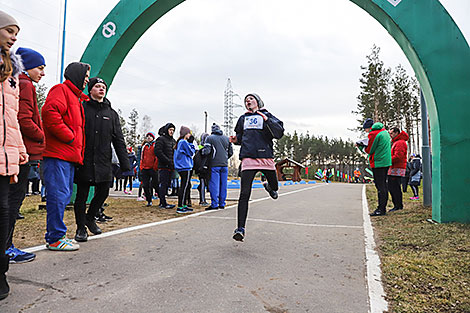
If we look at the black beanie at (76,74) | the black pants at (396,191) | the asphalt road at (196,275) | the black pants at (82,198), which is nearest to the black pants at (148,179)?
the asphalt road at (196,275)

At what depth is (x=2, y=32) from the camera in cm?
247

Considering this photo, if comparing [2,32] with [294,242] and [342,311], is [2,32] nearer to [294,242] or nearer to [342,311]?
[342,311]

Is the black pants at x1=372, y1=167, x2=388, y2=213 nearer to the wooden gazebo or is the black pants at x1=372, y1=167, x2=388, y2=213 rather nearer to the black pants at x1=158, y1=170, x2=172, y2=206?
the black pants at x1=158, y1=170, x2=172, y2=206

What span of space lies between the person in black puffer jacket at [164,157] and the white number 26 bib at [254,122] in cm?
386

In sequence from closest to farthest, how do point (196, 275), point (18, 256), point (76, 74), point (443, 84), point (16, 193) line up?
point (196, 275) < point (16, 193) < point (18, 256) < point (76, 74) < point (443, 84)

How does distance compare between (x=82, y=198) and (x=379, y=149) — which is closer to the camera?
(x=82, y=198)

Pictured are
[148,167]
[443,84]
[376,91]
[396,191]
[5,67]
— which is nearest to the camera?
[5,67]

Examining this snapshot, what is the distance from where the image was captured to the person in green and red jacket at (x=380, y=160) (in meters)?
7.39

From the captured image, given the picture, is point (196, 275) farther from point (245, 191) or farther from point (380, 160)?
point (380, 160)

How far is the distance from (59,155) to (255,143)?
2.41m

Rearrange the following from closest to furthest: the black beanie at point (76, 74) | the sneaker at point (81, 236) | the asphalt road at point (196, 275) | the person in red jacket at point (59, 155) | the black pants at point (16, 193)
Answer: the asphalt road at point (196, 275), the black pants at point (16, 193), the person in red jacket at point (59, 155), the black beanie at point (76, 74), the sneaker at point (81, 236)

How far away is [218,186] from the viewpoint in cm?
811

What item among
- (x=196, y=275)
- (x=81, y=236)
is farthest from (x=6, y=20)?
(x=81, y=236)

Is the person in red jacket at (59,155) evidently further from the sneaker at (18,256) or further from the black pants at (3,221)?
the black pants at (3,221)
